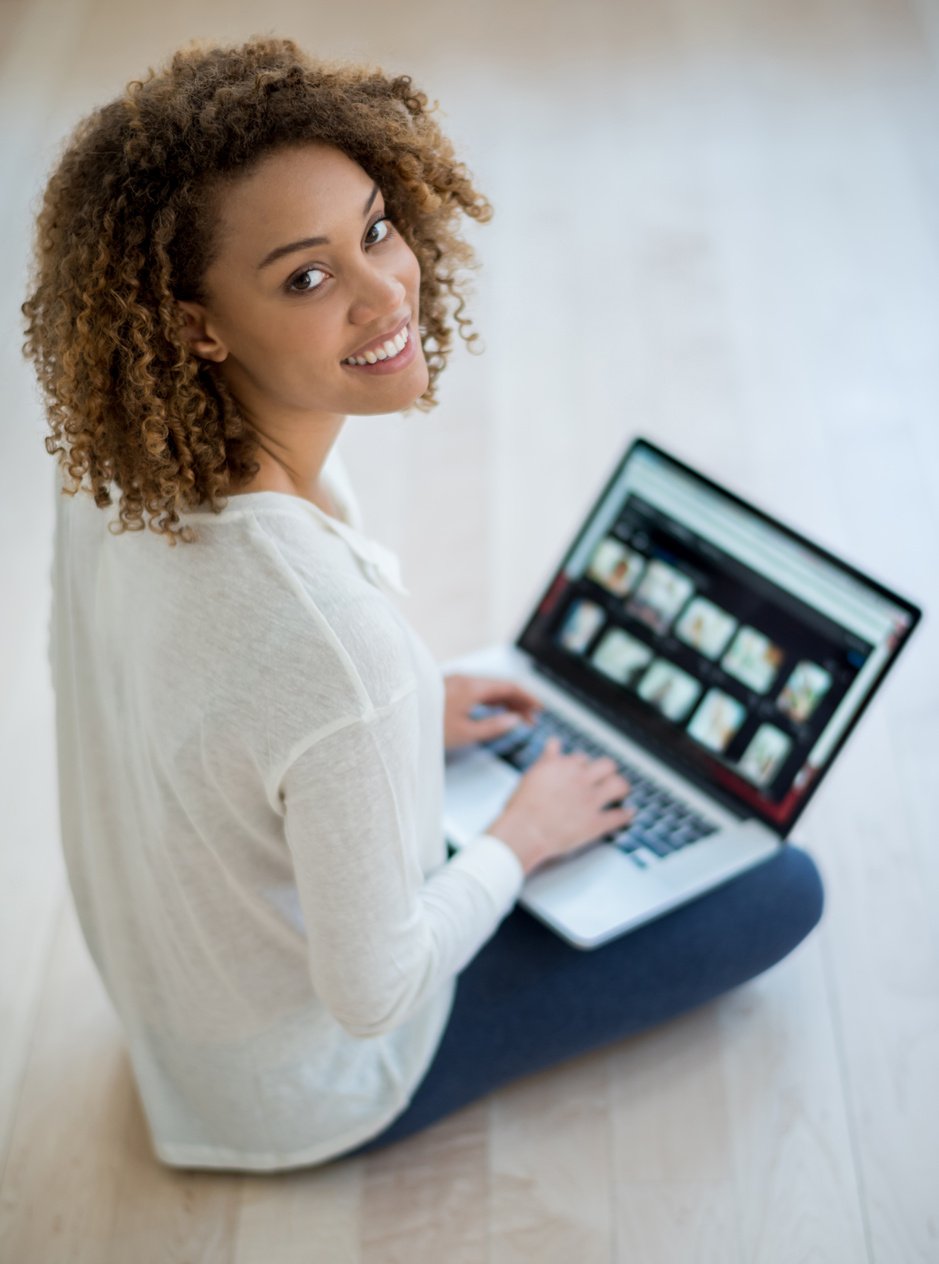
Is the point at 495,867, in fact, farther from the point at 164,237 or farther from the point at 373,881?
the point at 164,237

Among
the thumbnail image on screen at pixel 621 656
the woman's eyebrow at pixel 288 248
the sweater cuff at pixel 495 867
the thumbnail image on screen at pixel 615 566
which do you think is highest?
the woman's eyebrow at pixel 288 248

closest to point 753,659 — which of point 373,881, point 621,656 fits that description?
point 621,656

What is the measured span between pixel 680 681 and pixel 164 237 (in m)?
0.80

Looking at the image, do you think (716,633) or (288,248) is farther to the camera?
(716,633)

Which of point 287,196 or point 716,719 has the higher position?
point 287,196

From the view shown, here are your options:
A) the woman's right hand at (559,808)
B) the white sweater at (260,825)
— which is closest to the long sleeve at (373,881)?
the white sweater at (260,825)

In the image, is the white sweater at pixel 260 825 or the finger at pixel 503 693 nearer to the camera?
the white sweater at pixel 260 825

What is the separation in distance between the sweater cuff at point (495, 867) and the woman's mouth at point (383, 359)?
1.50 feet

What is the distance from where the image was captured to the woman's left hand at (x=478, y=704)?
1.58 meters

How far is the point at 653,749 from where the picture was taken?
1.61m

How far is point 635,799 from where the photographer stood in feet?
5.16

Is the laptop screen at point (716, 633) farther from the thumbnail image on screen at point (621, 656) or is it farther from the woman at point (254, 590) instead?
the woman at point (254, 590)

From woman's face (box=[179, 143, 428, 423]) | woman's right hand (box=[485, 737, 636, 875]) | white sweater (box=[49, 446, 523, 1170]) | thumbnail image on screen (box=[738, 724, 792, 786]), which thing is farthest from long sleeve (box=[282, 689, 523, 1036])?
thumbnail image on screen (box=[738, 724, 792, 786])

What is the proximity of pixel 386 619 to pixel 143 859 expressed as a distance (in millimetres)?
356
